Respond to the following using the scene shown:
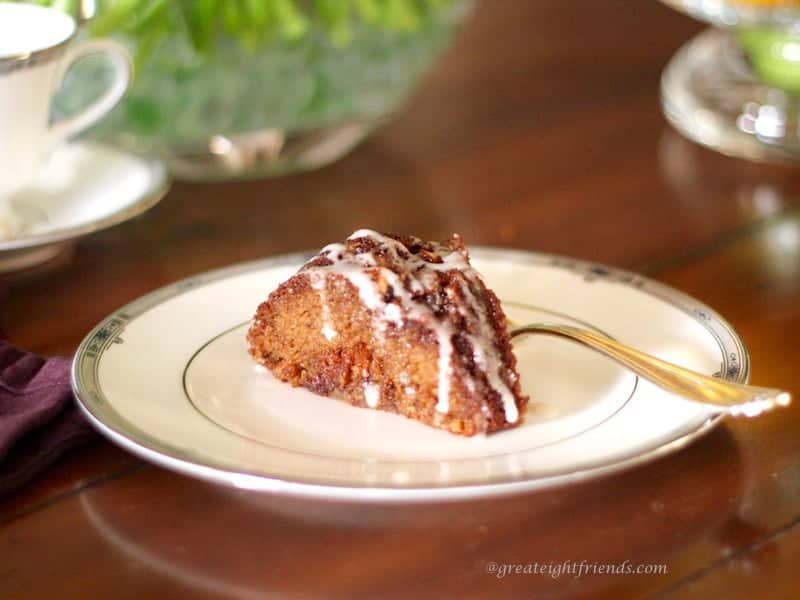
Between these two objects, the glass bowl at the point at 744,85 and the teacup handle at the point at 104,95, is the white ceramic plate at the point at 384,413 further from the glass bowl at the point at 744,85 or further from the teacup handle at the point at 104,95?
the glass bowl at the point at 744,85

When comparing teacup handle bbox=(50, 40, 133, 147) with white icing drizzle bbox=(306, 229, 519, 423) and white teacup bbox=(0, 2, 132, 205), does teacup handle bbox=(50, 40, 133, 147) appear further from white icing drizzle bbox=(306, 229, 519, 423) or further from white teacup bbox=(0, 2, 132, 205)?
white icing drizzle bbox=(306, 229, 519, 423)

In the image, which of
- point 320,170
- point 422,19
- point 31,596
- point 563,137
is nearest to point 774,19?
point 563,137

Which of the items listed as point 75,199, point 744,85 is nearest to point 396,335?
point 75,199

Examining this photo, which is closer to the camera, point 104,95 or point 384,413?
point 384,413

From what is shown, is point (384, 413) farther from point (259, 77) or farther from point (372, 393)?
point (259, 77)

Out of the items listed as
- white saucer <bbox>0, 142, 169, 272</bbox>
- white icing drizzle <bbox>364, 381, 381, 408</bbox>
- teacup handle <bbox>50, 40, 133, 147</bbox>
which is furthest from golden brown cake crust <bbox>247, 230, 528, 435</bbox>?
teacup handle <bbox>50, 40, 133, 147</bbox>

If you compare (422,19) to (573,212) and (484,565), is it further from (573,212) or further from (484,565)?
(484,565)
